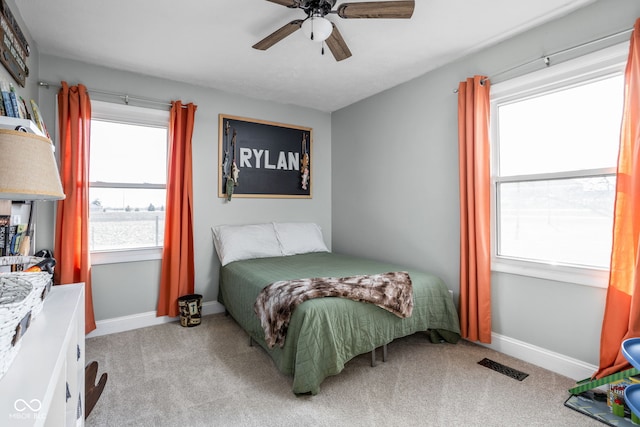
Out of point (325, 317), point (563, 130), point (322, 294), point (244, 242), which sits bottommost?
point (325, 317)

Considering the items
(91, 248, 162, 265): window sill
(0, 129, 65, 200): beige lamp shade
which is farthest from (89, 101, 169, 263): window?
(0, 129, 65, 200): beige lamp shade

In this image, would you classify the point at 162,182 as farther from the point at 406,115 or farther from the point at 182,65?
the point at 406,115

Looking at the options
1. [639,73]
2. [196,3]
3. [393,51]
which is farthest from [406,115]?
[196,3]

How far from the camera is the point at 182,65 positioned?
9.87 ft

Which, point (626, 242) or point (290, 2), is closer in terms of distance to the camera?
point (290, 2)

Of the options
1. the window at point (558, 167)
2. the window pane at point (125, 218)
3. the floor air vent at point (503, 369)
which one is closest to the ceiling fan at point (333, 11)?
the window at point (558, 167)

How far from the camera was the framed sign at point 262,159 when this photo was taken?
146 inches

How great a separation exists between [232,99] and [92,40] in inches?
55.6

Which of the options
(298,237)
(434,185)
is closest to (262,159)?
(298,237)

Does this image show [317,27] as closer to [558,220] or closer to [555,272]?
[558,220]

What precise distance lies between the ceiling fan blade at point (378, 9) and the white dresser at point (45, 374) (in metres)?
1.96

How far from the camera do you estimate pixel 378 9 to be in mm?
1832

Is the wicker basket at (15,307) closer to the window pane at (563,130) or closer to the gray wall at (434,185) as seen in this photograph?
the gray wall at (434,185)

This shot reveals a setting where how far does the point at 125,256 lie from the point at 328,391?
232cm
